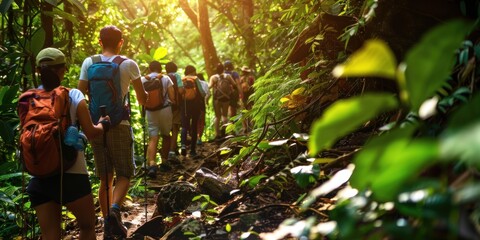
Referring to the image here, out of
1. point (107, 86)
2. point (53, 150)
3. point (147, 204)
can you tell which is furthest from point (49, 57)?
point (147, 204)

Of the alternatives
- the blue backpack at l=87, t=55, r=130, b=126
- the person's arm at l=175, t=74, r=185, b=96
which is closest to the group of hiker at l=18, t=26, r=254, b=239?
the blue backpack at l=87, t=55, r=130, b=126

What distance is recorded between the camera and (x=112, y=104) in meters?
4.95

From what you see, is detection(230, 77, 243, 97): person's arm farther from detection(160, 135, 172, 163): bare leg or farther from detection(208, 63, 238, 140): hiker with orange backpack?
detection(160, 135, 172, 163): bare leg

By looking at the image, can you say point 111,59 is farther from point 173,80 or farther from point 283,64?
point 173,80

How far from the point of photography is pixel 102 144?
5.05 meters

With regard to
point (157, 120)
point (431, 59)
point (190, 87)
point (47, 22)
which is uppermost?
point (47, 22)

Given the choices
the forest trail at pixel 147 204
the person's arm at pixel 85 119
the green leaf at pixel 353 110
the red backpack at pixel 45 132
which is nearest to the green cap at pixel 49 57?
the red backpack at pixel 45 132

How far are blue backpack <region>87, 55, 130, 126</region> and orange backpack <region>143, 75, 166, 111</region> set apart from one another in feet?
9.71

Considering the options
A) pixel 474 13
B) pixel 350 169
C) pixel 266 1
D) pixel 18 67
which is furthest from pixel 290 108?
pixel 266 1

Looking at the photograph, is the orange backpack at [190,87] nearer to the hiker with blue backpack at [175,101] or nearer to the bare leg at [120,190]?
the hiker with blue backpack at [175,101]

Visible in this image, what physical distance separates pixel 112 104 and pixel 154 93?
3191mm

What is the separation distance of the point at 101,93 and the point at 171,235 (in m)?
1.84

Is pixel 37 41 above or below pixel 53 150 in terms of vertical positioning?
above

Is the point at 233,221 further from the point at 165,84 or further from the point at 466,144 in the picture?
the point at 165,84
